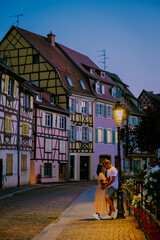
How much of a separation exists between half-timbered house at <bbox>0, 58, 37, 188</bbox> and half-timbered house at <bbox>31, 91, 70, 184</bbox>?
1857 millimetres

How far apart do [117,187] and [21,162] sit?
1966 centimetres

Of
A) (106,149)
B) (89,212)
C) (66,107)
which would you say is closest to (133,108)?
Result: (106,149)

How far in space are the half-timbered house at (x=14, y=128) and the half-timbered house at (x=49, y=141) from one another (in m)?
1.86

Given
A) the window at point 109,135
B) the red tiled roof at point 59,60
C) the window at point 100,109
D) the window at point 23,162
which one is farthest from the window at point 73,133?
the window at point 23,162

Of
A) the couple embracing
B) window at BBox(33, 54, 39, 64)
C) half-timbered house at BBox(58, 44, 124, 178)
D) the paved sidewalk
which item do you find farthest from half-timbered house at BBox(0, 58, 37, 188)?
the paved sidewalk

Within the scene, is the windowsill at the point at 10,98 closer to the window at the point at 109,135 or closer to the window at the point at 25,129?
the window at the point at 25,129

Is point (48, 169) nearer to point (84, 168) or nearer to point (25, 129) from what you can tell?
point (25, 129)

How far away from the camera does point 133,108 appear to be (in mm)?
54906

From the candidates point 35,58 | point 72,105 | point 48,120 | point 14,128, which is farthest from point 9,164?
point 35,58

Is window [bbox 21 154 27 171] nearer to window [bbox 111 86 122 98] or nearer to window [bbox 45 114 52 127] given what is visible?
window [bbox 45 114 52 127]

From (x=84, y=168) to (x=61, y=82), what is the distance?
9700mm

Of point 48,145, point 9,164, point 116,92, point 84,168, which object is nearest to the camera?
point 9,164

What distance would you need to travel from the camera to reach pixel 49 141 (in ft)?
118

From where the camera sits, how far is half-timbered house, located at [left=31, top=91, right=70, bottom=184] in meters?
33.7
